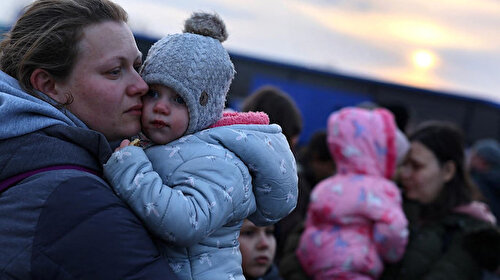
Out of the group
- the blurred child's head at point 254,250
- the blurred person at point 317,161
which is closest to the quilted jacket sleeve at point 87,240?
the blurred child's head at point 254,250

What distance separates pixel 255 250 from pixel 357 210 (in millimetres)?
924

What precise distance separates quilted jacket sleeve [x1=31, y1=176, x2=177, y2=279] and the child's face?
0.30 metres

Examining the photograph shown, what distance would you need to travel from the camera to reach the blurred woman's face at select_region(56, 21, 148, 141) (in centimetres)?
187

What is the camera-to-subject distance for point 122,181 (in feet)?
5.53

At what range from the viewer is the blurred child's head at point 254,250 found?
3104mm

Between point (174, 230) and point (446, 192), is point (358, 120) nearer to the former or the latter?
point (446, 192)

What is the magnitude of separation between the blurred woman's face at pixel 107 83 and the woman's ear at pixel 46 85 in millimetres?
20

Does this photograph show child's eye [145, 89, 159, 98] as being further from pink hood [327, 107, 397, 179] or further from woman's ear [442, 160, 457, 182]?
woman's ear [442, 160, 457, 182]

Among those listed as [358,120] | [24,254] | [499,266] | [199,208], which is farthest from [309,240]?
[24,254]

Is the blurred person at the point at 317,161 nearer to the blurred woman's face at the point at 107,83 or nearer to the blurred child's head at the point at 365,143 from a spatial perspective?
the blurred child's head at the point at 365,143

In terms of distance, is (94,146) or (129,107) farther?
(129,107)

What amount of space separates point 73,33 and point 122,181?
1.65 ft

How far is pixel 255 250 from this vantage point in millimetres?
3125

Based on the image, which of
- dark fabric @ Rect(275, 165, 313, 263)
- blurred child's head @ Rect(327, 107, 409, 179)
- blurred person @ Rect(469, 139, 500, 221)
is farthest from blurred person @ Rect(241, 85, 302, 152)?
blurred person @ Rect(469, 139, 500, 221)
